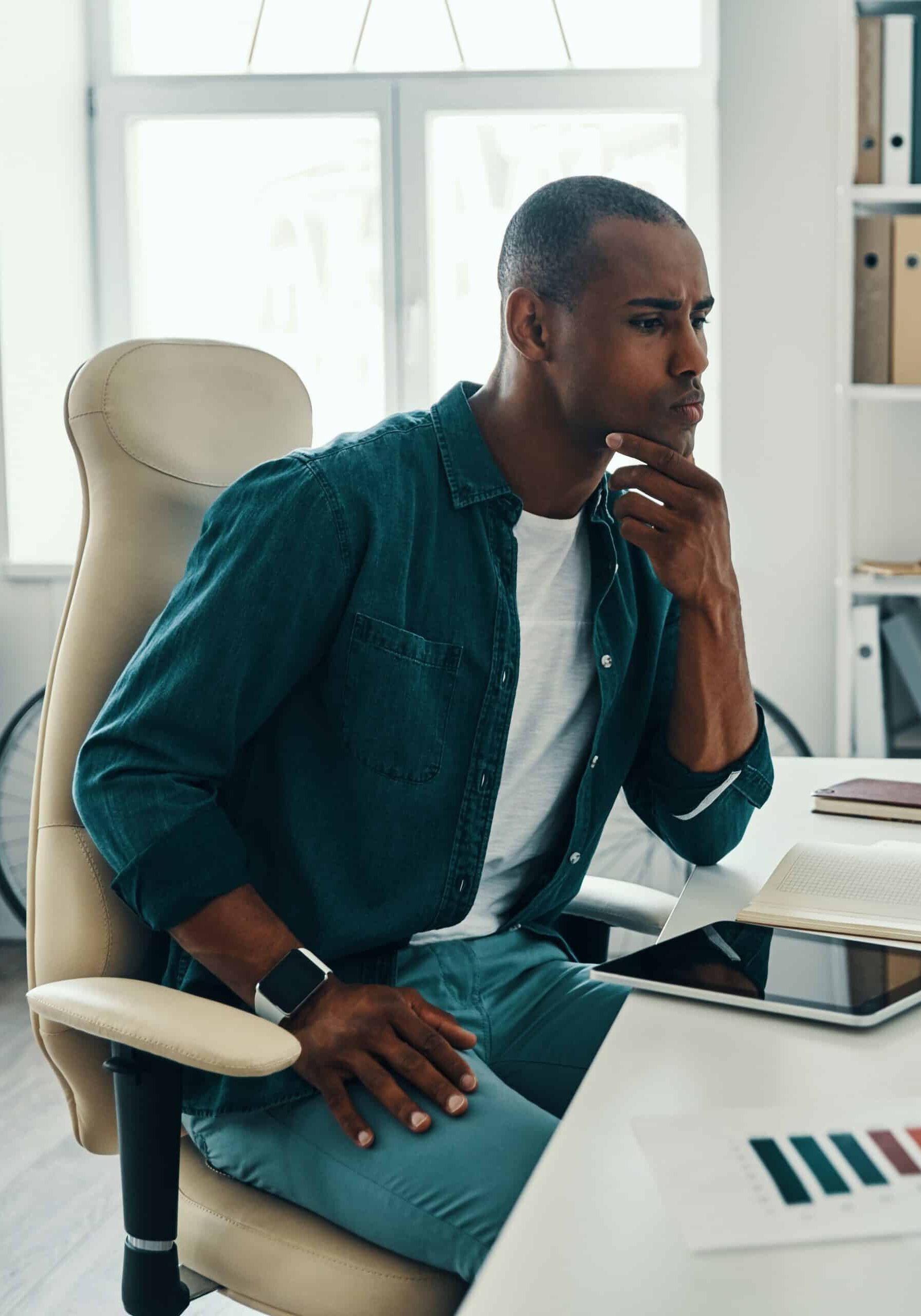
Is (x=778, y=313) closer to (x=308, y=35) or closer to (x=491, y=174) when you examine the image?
(x=491, y=174)

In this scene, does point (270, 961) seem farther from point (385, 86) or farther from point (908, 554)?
point (385, 86)

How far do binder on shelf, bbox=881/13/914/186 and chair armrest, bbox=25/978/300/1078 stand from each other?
2024 millimetres

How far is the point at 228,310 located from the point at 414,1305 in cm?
259

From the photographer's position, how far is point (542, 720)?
125 cm

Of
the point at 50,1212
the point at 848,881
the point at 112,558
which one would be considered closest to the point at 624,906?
the point at 848,881

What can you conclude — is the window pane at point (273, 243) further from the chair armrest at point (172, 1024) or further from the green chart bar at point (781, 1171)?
the green chart bar at point (781, 1171)

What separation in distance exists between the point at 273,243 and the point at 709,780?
7.20ft

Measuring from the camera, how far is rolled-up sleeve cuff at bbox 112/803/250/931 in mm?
1015

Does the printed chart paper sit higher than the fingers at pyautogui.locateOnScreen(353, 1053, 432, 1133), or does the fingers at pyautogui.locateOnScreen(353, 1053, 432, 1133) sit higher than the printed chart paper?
the printed chart paper

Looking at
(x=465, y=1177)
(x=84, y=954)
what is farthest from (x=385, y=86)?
(x=465, y=1177)

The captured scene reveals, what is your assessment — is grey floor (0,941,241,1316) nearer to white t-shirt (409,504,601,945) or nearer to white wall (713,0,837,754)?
white t-shirt (409,504,601,945)

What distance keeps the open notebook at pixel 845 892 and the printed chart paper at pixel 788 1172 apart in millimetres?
315

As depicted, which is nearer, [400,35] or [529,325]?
[529,325]

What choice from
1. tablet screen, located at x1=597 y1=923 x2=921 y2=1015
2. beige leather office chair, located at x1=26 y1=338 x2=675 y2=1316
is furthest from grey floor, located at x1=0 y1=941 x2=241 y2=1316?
tablet screen, located at x1=597 y1=923 x2=921 y2=1015
